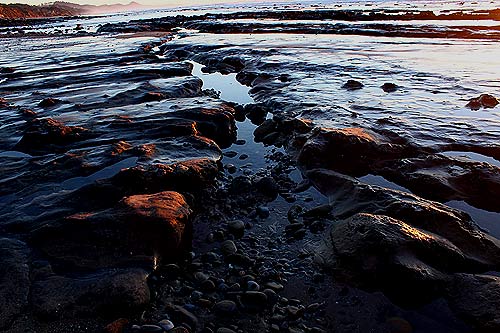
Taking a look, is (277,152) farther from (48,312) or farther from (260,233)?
(48,312)

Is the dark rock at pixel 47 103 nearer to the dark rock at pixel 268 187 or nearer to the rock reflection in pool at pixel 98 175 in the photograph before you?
the rock reflection in pool at pixel 98 175

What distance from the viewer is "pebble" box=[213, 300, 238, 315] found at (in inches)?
138

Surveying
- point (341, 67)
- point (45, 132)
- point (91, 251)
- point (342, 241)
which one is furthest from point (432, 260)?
point (341, 67)

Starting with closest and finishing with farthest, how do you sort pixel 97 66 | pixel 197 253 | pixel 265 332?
1. pixel 265 332
2. pixel 197 253
3. pixel 97 66

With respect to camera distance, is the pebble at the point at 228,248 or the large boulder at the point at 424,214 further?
the pebble at the point at 228,248

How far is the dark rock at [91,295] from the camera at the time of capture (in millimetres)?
3395

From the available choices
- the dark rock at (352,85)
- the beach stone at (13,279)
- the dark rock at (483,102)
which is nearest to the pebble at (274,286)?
the beach stone at (13,279)

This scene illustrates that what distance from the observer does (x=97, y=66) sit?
54.6 feet

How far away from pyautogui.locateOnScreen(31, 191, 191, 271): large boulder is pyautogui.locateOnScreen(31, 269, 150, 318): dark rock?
200 millimetres

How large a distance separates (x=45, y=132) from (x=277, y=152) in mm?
4618

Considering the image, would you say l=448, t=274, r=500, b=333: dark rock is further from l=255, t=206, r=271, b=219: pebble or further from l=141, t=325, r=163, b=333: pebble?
l=141, t=325, r=163, b=333: pebble

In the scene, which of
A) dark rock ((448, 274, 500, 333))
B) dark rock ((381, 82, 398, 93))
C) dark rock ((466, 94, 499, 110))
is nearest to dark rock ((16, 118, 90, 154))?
dark rock ((448, 274, 500, 333))

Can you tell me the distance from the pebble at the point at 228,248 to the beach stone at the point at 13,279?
2024 mm

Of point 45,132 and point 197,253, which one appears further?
point 45,132
